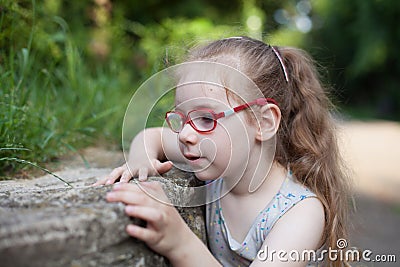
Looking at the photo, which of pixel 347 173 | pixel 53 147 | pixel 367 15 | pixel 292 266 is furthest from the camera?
pixel 367 15

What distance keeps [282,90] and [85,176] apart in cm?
78

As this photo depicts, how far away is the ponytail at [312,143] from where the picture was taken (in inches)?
62.6

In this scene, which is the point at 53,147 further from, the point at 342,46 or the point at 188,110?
the point at 342,46

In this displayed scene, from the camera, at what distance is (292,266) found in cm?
129

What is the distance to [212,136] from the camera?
1363mm

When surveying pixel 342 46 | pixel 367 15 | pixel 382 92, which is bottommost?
pixel 382 92

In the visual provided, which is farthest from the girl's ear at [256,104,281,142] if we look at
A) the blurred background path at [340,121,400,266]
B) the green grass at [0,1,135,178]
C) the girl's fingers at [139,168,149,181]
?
A: the green grass at [0,1,135,178]

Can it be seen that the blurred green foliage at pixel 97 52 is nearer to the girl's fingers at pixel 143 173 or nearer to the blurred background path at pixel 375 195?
the girl's fingers at pixel 143 173

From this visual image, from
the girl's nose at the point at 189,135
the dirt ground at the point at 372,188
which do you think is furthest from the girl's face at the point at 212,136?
the dirt ground at the point at 372,188

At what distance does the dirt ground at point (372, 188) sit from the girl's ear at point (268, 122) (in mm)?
465

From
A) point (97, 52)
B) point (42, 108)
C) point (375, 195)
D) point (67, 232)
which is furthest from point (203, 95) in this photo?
point (375, 195)

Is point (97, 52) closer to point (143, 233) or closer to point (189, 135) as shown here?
point (189, 135)

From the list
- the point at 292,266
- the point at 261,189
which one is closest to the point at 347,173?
the point at 261,189

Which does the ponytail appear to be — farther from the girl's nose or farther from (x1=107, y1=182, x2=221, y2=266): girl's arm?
(x1=107, y1=182, x2=221, y2=266): girl's arm
